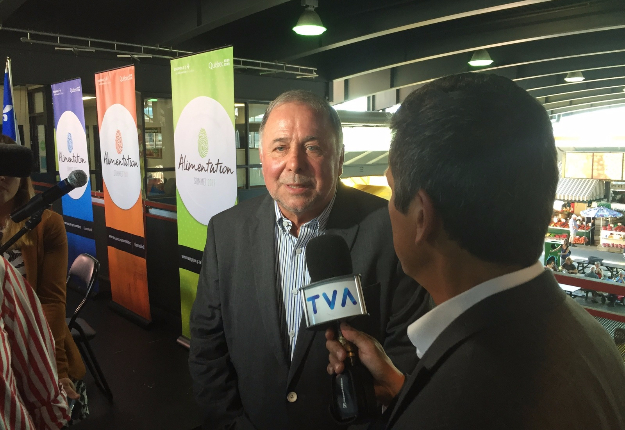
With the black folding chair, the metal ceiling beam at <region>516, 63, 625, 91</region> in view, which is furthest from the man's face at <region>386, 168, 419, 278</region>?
the metal ceiling beam at <region>516, 63, 625, 91</region>

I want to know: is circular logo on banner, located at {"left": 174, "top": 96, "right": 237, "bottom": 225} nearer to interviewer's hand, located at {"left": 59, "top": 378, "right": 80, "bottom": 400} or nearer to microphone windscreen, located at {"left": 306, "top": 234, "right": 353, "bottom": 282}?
interviewer's hand, located at {"left": 59, "top": 378, "right": 80, "bottom": 400}

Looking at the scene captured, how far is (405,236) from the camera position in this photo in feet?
2.29

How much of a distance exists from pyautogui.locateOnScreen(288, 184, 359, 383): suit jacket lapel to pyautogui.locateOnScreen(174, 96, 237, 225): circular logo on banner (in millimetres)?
1510

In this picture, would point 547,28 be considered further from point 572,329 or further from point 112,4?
point 572,329

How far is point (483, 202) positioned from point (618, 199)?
72.6 ft

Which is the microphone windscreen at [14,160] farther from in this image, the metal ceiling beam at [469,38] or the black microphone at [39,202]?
the metal ceiling beam at [469,38]

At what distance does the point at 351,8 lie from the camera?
686 centimetres

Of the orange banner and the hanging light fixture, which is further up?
the hanging light fixture

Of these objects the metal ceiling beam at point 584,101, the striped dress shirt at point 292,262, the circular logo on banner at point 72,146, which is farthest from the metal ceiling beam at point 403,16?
the metal ceiling beam at point 584,101

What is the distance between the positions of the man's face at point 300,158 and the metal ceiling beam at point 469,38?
6903 mm

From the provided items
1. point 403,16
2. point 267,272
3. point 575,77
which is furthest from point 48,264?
point 575,77

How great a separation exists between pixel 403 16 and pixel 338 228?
19.0 ft

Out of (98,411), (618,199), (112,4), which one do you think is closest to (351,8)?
(112,4)

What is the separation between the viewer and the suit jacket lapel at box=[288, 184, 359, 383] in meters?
1.28
